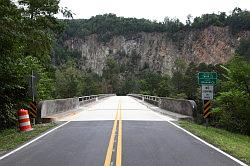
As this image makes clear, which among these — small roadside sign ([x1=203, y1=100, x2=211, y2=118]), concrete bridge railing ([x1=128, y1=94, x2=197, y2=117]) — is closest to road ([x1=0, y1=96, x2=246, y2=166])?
small roadside sign ([x1=203, y1=100, x2=211, y2=118])

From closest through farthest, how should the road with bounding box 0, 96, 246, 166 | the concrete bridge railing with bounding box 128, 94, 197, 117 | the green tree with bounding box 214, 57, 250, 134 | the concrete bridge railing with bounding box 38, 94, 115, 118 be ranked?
the road with bounding box 0, 96, 246, 166 < the concrete bridge railing with bounding box 38, 94, 115, 118 < the concrete bridge railing with bounding box 128, 94, 197, 117 < the green tree with bounding box 214, 57, 250, 134

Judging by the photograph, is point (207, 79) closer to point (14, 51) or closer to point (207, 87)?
point (207, 87)

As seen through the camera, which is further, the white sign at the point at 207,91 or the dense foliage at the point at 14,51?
the white sign at the point at 207,91

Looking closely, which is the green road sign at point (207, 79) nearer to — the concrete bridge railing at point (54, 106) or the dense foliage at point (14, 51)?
the dense foliage at point (14, 51)

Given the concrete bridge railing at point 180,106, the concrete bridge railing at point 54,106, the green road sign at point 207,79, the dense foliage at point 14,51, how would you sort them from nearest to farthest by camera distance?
the dense foliage at point 14,51 → the green road sign at point 207,79 → the concrete bridge railing at point 54,106 → the concrete bridge railing at point 180,106

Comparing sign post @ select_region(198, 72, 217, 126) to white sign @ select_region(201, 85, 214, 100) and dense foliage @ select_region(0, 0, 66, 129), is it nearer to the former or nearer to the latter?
Result: white sign @ select_region(201, 85, 214, 100)

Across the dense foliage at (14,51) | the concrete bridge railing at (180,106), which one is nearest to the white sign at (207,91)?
the concrete bridge railing at (180,106)

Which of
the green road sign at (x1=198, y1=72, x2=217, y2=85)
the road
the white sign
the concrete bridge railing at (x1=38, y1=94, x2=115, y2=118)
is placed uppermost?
the green road sign at (x1=198, y1=72, x2=217, y2=85)

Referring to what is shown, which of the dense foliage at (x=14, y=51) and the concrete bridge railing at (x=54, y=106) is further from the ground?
the dense foliage at (x=14, y=51)

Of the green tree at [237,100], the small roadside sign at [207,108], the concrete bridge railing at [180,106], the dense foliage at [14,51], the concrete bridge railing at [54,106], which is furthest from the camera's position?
the green tree at [237,100]

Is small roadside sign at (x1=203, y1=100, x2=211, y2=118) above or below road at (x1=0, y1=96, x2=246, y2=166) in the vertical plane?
above

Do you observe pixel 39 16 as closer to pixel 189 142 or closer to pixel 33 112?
pixel 33 112

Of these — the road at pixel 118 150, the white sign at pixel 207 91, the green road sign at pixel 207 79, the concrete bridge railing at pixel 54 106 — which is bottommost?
the road at pixel 118 150

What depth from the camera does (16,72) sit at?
2252 centimetres
